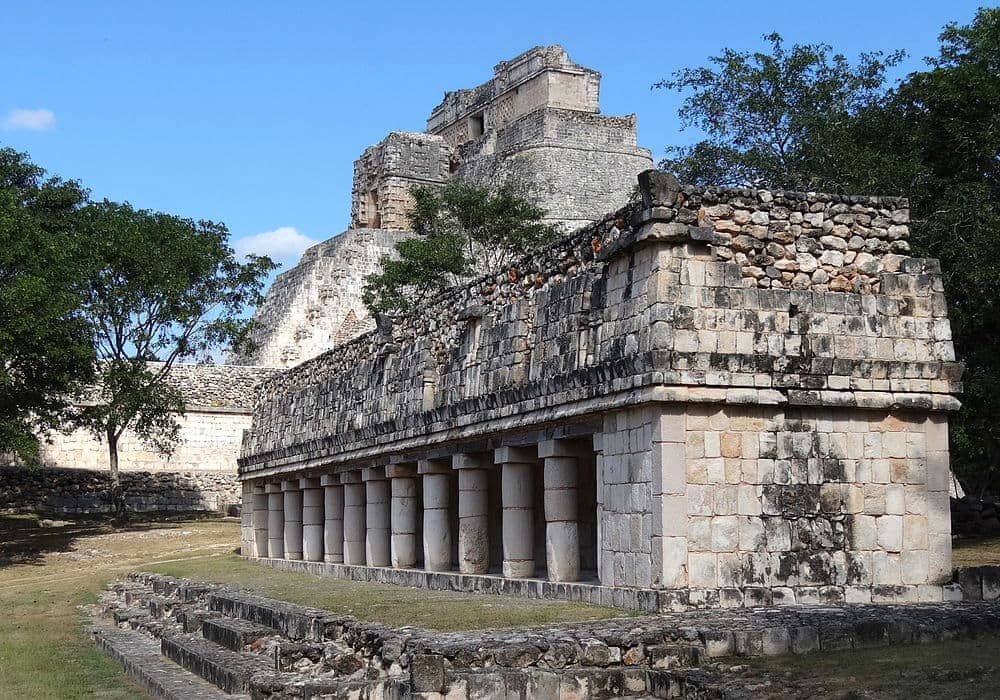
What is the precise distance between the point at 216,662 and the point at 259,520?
52.2 feet

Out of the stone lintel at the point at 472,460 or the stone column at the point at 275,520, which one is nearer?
the stone lintel at the point at 472,460

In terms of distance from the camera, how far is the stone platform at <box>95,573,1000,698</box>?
900 centimetres

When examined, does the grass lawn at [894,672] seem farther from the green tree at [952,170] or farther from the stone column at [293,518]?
the stone column at [293,518]

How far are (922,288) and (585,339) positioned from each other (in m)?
3.38

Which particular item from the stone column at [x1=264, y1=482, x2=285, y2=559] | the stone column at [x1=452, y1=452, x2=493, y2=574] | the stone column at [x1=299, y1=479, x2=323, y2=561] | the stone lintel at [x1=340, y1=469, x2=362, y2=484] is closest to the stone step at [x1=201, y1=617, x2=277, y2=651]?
the stone column at [x1=452, y1=452, x2=493, y2=574]

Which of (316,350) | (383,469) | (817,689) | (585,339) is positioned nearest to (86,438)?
(316,350)

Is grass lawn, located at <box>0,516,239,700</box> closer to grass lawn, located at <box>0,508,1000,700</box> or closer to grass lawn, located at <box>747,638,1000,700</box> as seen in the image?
grass lawn, located at <box>0,508,1000,700</box>

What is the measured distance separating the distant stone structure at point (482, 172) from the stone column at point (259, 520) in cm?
2303

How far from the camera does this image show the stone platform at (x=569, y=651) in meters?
9.00

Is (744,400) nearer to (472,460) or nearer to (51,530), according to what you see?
(472,460)

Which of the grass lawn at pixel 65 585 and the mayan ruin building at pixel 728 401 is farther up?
the mayan ruin building at pixel 728 401

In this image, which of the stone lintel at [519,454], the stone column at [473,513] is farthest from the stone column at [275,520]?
the stone lintel at [519,454]

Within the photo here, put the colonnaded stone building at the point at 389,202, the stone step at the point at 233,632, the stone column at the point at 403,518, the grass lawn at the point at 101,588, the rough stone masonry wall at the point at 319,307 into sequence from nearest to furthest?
the grass lawn at the point at 101,588, the stone step at the point at 233,632, the stone column at the point at 403,518, the colonnaded stone building at the point at 389,202, the rough stone masonry wall at the point at 319,307

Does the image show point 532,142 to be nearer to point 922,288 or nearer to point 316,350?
point 316,350
